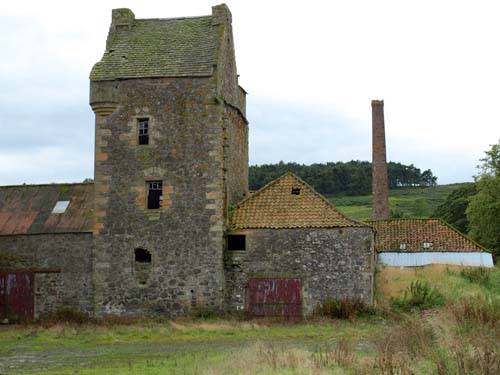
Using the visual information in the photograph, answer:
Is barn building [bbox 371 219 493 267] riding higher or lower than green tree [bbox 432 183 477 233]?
lower

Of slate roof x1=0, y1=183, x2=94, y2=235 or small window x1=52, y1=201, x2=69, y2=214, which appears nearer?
slate roof x1=0, y1=183, x2=94, y2=235

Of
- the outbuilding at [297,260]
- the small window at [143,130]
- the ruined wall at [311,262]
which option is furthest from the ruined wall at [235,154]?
the small window at [143,130]

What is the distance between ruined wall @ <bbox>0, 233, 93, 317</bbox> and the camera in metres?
27.1

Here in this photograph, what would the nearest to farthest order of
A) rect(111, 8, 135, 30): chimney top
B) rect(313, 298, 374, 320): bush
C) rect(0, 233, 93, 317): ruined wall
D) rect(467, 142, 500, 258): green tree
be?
rect(313, 298, 374, 320): bush
rect(0, 233, 93, 317): ruined wall
rect(111, 8, 135, 30): chimney top
rect(467, 142, 500, 258): green tree

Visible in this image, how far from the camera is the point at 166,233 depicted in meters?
26.5

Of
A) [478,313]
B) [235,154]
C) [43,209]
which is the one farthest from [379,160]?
[478,313]

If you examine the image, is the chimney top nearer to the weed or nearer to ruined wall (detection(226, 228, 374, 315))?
ruined wall (detection(226, 228, 374, 315))

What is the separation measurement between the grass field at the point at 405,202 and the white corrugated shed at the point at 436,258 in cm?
3037

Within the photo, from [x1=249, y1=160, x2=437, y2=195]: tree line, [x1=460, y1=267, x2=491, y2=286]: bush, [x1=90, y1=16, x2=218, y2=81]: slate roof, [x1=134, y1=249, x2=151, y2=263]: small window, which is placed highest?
[x1=249, y1=160, x2=437, y2=195]: tree line

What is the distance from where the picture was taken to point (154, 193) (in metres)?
27.0

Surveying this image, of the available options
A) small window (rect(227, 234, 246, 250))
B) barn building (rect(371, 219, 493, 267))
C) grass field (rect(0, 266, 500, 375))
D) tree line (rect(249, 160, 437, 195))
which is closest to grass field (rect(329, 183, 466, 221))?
tree line (rect(249, 160, 437, 195))

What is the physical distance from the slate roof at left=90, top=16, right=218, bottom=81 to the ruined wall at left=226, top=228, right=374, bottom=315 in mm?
6683

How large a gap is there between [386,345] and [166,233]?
1338cm

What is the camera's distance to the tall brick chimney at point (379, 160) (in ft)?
Answer: 180
